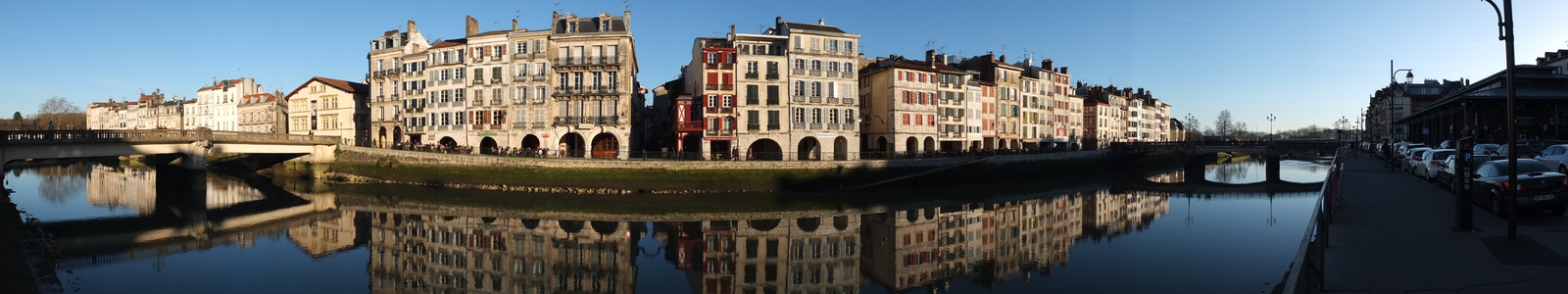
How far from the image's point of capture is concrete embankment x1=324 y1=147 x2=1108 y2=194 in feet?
143

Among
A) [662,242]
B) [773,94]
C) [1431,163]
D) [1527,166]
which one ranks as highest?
[773,94]

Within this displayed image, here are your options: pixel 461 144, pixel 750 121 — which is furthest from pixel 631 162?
pixel 461 144

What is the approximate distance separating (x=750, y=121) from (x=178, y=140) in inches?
1365

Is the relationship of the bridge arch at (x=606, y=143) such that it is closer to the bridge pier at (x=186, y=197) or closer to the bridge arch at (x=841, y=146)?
the bridge arch at (x=841, y=146)

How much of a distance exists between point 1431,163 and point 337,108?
78.3m

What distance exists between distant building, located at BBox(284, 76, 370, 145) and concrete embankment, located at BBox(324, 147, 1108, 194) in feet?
76.5

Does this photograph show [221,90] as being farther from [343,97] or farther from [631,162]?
[631,162]

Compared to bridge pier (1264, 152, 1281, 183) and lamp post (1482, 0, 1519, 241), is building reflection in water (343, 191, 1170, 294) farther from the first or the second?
bridge pier (1264, 152, 1281, 183)

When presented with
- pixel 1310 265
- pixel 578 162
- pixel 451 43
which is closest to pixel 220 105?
pixel 451 43

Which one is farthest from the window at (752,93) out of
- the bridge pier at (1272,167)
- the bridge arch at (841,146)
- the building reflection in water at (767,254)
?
the bridge pier at (1272,167)

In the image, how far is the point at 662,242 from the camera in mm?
25328

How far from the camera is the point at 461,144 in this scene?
56.8 metres

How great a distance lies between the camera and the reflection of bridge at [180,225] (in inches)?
925

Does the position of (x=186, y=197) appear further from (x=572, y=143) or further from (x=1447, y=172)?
(x=1447, y=172)
